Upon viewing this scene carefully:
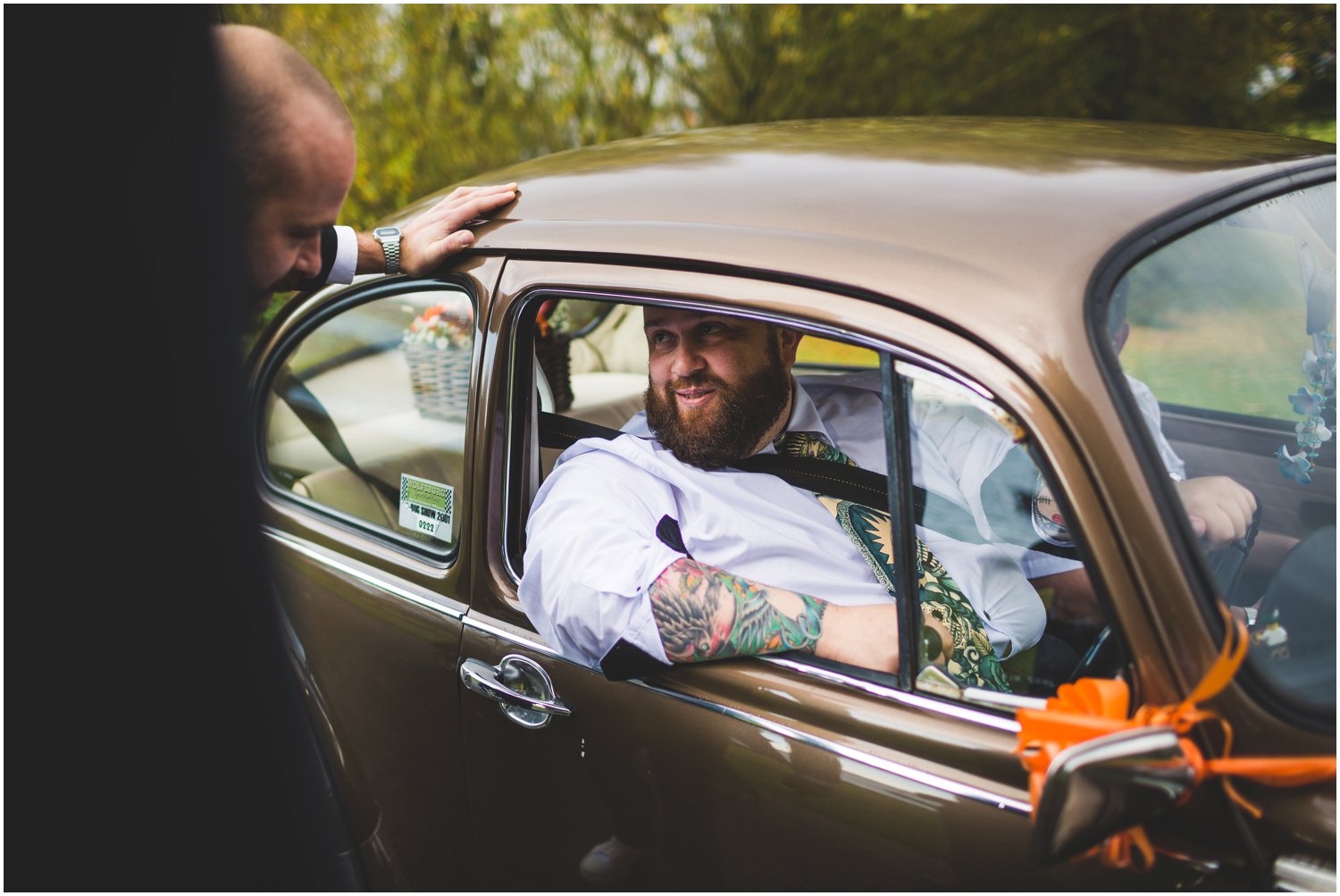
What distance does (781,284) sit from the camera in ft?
5.31

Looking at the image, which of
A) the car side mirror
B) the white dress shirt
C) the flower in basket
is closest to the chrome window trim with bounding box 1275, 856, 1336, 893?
the car side mirror

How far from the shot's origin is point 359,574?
2314 millimetres

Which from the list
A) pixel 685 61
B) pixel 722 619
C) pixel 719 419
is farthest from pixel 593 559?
pixel 685 61

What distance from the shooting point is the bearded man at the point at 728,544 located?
5.68 ft

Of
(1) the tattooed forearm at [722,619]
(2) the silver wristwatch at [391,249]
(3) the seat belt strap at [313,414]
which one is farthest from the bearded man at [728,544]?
(3) the seat belt strap at [313,414]

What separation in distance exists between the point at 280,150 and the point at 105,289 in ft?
1.57

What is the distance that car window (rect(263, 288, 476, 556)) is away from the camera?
2.31m

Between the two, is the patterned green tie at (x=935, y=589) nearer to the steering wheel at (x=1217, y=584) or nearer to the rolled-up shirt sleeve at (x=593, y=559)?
the steering wheel at (x=1217, y=584)

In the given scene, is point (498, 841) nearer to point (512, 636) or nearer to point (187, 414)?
point (512, 636)

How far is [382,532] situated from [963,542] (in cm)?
130

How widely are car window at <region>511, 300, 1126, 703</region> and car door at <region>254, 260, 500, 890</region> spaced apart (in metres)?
0.25

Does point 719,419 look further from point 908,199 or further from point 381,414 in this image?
point 381,414

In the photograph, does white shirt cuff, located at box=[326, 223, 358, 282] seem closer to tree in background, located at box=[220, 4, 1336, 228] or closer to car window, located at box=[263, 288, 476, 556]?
car window, located at box=[263, 288, 476, 556]

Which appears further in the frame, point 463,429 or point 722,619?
point 463,429
